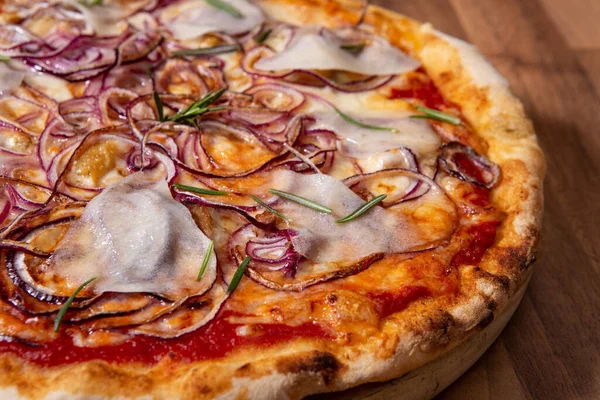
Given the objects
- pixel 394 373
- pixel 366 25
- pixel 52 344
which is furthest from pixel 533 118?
pixel 52 344

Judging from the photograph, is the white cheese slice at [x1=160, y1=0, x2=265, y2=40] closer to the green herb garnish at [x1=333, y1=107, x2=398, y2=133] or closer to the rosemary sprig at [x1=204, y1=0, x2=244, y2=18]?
the rosemary sprig at [x1=204, y1=0, x2=244, y2=18]

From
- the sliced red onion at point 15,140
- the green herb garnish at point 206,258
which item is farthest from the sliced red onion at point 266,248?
the sliced red onion at point 15,140

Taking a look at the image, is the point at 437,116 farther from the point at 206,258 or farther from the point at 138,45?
the point at 138,45

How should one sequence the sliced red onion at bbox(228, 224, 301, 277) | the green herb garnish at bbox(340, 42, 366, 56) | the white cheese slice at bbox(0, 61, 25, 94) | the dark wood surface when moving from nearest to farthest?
1. the sliced red onion at bbox(228, 224, 301, 277)
2. the dark wood surface
3. the white cheese slice at bbox(0, 61, 25, 94)
4. the green herb garnish at bbox(340, 42, 366, 56)

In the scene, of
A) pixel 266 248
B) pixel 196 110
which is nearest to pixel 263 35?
pixel 196 110

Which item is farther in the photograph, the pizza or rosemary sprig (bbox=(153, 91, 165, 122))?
rosemary sprig (bbox=(153, 91, 165, 122))

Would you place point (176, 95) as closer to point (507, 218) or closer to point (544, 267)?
point (507, 218)

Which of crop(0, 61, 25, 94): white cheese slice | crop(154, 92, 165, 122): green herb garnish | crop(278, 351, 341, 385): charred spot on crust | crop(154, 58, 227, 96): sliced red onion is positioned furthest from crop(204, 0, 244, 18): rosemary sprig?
crop(278, 351, 341, 385): charred spot on crust
